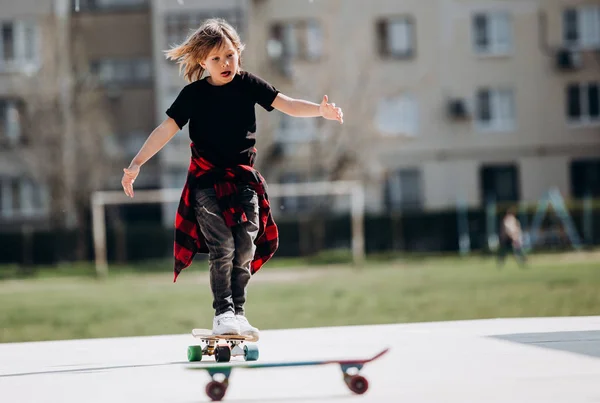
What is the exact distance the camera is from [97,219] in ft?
123

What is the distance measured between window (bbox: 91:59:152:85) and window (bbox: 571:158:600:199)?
17.9m

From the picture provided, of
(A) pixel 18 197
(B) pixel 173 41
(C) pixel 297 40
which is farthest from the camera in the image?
(A) pixel 18 197

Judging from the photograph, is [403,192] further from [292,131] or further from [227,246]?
[227,246]

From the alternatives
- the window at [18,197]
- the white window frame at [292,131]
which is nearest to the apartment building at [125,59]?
the window at [18,197]

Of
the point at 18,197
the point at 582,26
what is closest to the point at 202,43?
the point at 582,26

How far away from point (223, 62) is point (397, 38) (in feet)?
138

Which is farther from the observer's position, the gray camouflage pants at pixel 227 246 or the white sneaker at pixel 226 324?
the gray camouflage pants at pixel 227 246

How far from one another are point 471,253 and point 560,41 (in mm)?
10589

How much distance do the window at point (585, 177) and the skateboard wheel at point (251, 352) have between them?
43112 mm

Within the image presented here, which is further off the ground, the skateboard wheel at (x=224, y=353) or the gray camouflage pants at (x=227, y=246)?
the gray camouflage pants at (x=227, y=246)

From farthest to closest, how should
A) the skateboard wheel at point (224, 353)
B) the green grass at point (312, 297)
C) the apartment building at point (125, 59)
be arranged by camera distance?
the apartment building at point (125, 59) → the green grass at point (312, 297) → the skateboard wheel at point (224, 353)

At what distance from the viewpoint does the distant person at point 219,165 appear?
6395mm

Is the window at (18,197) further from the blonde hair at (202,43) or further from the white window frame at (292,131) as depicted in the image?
the blonde hair at (202,43)

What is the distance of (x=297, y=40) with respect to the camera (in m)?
46.2
